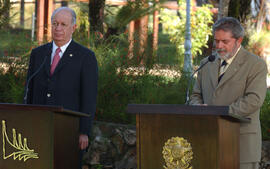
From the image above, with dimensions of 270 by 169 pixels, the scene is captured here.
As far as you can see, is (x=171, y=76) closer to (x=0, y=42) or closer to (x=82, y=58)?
(x=0, y=42)

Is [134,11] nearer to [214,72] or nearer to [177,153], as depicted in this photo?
[214,72]

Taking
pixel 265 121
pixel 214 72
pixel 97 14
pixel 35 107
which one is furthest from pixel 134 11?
pixel 35 107

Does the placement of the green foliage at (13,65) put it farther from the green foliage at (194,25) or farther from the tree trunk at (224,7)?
the green foliage at (194,25)

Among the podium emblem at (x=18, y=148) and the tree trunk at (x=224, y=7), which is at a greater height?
the tree trunk at (x=224, y=7)

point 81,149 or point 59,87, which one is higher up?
point 59,87

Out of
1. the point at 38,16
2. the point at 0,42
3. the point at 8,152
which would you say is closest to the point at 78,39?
the point at 0,42

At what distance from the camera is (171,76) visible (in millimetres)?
8422

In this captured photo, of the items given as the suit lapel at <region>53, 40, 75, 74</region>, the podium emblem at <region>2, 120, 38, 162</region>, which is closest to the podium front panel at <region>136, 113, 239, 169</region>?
the podium emblem at <region>2, 120, 38, 162</region>

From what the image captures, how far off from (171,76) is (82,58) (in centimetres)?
399

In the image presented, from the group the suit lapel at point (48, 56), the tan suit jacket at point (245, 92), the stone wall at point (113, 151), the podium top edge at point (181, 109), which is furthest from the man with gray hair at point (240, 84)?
the stone wall at point (113, 151)

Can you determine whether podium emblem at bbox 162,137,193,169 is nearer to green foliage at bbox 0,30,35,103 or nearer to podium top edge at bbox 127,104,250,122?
podium top edge at bbox 127,104,250,122

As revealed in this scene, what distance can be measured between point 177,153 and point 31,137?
93 centimetres

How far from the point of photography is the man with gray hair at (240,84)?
4.09 metres

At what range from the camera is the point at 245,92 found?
418 cm
